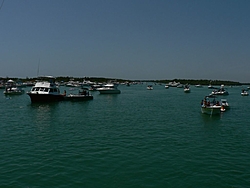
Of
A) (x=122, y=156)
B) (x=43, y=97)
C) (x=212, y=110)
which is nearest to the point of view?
(x=122, y=156)

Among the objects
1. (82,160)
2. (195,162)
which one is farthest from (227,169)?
(82,160)

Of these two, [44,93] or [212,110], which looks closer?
[212,110]

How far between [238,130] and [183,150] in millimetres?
14275

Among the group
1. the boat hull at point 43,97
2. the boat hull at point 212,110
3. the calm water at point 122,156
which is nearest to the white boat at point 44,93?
the boat hull at point 43,97

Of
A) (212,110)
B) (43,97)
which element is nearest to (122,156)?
(212,110)

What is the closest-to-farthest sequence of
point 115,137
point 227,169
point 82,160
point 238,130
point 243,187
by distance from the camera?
point 243,187
point 227,169
point 82,160
point 115,137
point 238,130

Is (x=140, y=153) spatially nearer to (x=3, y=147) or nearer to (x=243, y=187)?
(x=243, y=187)

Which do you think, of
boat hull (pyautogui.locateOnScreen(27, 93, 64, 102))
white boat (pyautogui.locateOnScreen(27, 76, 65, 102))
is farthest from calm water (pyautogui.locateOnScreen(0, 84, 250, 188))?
white boat (pyautogui.locateOnScreen(27, 76, 65, 102))

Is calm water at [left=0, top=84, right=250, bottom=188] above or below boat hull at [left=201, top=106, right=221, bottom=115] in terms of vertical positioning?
below

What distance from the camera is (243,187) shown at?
598 inches

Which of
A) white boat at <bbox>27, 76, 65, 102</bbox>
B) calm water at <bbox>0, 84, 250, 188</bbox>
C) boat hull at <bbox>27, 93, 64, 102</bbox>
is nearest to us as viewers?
calm water at <bbox>0, 84, 250, 188</bbox>

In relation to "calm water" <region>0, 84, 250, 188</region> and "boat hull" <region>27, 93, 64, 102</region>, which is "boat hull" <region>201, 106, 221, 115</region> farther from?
"boat hull" <region>27, 93, 64, 102</region>

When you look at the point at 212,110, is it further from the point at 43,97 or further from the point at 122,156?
the point at 43,97

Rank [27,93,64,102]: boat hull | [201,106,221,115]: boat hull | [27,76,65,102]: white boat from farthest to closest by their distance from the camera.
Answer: [27,76,65,102]: white boat, [27,93,64,102]: boat hull, [201,106,221,115]: boat hull
